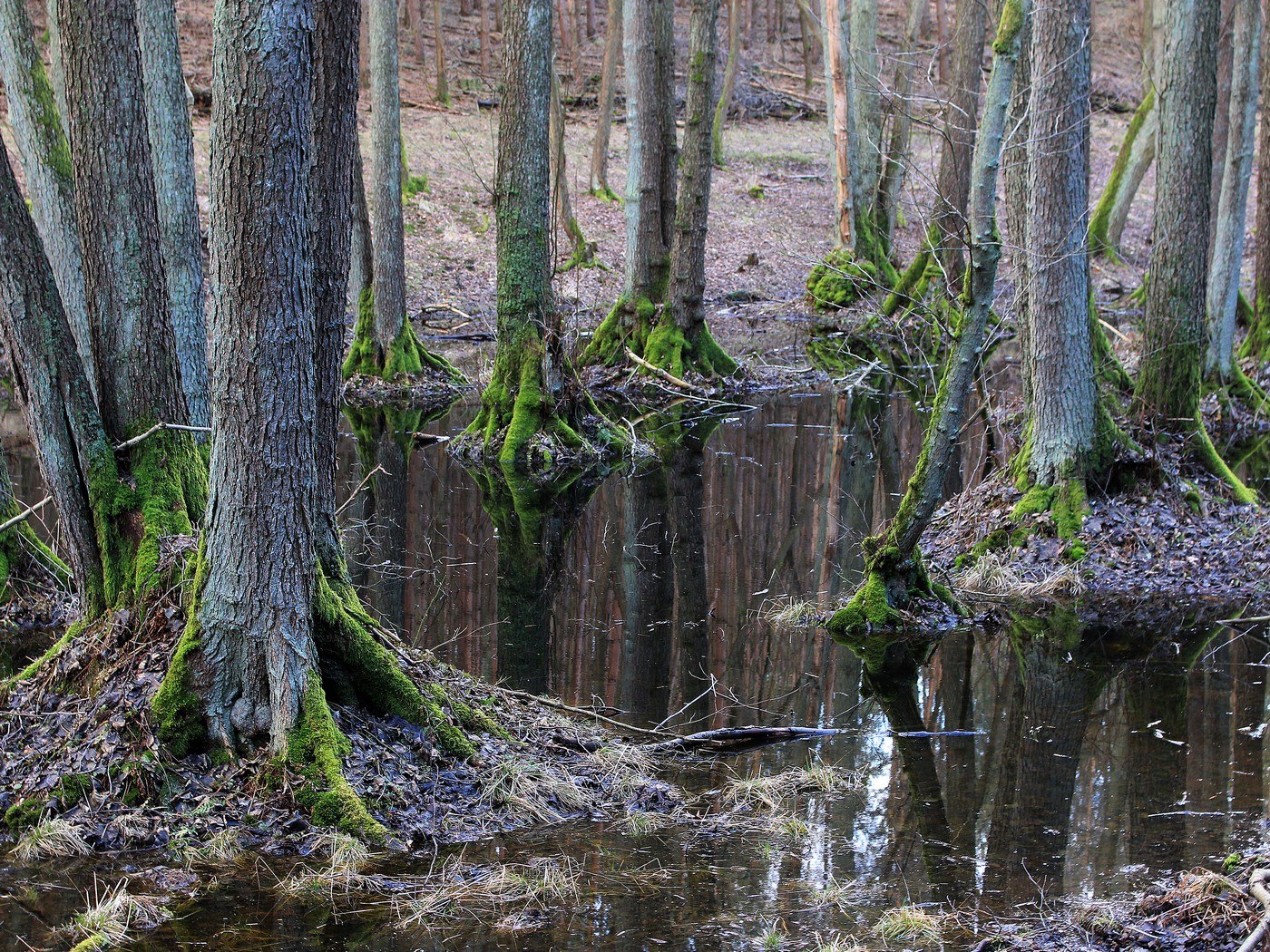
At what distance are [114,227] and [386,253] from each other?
11149mm

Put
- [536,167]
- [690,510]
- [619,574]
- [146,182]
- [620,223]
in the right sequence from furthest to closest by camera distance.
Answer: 1. [620,223]
2. [536,167]
3. [690,510]
4. [619,574]
5. [146,182]

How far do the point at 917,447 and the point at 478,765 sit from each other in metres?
9.95

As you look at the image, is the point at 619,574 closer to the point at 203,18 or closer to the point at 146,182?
the point at 146,182

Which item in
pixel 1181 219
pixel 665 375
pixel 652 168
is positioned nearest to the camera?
pixel 1181 219

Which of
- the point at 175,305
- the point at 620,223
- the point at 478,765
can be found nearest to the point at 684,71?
the point at 620,223

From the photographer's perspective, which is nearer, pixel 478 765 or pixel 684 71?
pixel 478 765

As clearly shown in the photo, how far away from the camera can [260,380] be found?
5.39 meters

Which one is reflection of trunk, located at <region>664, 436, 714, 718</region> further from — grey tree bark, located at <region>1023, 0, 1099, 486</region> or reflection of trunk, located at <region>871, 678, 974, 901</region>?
grey tree bark, located at <region>1023, 0, 1099, 486</region>

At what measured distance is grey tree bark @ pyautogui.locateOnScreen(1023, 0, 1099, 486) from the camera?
9727 millimetres

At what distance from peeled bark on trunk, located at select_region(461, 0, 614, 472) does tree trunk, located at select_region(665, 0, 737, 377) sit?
371 centimetres

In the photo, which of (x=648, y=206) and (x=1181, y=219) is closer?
(x=1181, y=219)

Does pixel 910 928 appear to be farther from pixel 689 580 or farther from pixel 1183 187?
pixel 1183 187

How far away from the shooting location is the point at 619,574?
984 centimetres

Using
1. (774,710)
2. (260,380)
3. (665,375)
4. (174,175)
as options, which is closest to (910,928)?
(774,710)
